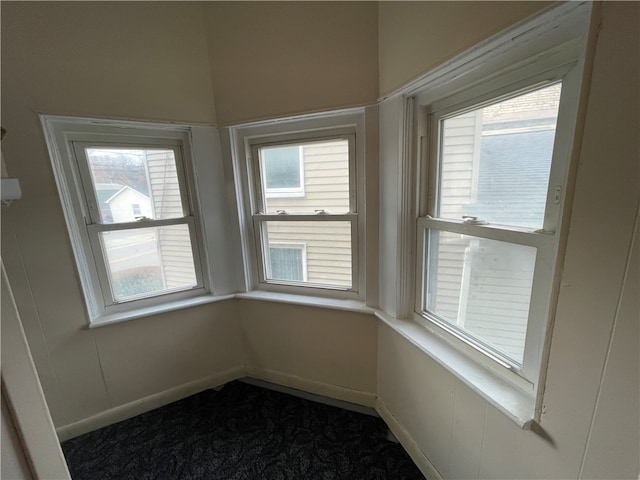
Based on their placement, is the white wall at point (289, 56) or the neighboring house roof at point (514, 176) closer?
the neighboring house roof at point (514, 176)

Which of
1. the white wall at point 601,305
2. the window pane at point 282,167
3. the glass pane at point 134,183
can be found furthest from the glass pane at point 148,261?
the white wall at point 601,305

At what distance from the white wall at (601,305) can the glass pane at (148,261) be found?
72.9 inches

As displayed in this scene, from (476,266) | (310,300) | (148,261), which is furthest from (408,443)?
(148,261)

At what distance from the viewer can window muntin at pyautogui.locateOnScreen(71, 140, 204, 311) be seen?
1.47 meters

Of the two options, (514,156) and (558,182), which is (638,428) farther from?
(514,156)

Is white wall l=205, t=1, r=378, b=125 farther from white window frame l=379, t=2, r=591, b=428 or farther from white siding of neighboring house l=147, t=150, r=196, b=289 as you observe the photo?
white siding of neighboring house l=147, t=150, r=196, b=289

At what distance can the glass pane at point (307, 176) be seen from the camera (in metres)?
1.50

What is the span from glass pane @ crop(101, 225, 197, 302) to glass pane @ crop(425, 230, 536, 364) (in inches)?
60.1

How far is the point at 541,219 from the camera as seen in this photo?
0.78m

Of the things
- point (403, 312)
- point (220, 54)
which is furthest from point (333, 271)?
point (220, 54)

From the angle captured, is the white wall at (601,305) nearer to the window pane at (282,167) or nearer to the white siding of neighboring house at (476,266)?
the white siding of neighboring house at (476,266)

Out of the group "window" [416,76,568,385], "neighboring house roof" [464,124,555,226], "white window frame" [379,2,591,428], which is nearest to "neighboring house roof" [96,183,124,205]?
"white window frame" [379,2,591,428]

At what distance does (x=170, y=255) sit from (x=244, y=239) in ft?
1.61

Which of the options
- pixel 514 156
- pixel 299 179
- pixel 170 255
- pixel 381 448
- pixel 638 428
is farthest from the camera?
pixel 170 255
